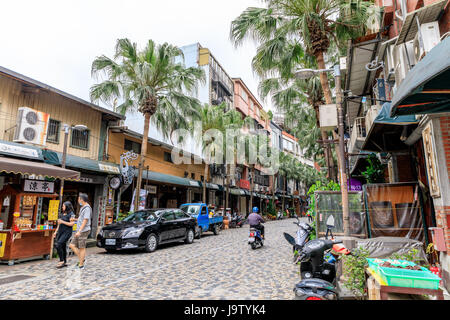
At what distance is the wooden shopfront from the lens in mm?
8969

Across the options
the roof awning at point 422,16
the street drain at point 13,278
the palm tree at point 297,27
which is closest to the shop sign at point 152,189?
the palm tree at point 297,27

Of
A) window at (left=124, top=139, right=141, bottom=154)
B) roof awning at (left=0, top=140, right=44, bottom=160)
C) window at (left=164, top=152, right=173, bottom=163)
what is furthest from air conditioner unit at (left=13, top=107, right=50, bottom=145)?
window at (left=164, top=152, right=173, bottom=163)

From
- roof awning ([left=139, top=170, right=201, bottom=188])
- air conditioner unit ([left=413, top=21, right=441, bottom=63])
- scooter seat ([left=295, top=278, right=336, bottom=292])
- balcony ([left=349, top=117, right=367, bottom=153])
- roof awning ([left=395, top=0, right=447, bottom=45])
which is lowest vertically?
scooter seat ([left=295, top=278, right=336, bottom=292])

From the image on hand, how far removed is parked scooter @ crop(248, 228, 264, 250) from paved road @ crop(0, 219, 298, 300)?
3.94ft

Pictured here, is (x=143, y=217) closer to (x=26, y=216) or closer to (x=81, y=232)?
(x=26, y=216)

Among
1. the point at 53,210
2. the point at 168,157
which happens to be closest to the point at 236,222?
the point at 168,157

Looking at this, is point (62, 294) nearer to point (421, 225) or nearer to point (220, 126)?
point (421, 225)

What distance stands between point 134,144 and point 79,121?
4.75 meters

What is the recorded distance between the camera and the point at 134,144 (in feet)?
64.5

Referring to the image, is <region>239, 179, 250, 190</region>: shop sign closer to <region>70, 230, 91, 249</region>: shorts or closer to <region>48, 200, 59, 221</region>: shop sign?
<region>48, 200, 59, 221</region>: shop sign

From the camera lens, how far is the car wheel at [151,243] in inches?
434

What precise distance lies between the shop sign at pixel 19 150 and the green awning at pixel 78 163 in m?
0.40

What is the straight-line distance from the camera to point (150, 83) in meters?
16.3

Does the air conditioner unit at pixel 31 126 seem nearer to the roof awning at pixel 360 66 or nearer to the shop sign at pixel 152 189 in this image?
the shop sign at pixel 152 189
